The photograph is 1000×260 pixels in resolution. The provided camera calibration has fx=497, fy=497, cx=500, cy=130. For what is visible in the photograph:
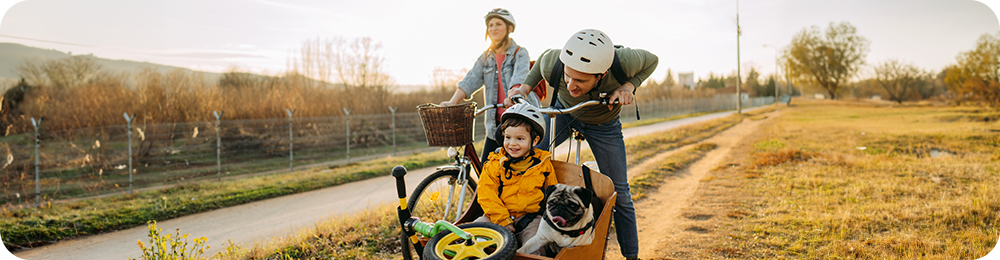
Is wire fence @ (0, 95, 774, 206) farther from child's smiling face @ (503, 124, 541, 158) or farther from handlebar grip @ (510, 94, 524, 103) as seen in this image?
child's smiling face @ (503, 124, 541, 158)

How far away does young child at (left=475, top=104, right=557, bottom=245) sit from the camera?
8.66ft

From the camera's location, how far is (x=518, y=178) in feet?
8.83

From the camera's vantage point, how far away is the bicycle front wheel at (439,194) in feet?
11.4

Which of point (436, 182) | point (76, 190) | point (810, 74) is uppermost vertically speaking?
point (810, 74)

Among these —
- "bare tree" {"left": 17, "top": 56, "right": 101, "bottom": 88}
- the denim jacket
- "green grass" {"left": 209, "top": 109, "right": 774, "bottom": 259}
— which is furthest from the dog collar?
"bare tree" {"left": 17, "top": 56, "right": 101, "bottom": 88}

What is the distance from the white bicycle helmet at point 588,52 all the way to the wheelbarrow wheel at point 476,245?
3.25ft

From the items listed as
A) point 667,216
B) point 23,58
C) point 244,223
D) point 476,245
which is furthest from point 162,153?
point 23,58

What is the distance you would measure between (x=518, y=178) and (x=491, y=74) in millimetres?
1556

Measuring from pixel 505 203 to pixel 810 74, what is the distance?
235ft

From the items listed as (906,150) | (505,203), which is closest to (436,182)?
(505,203)

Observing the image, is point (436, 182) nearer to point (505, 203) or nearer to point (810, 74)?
point (505, 203)

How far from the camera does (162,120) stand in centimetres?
1444

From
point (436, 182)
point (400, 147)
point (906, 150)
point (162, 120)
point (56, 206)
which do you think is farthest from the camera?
point (400, 147)

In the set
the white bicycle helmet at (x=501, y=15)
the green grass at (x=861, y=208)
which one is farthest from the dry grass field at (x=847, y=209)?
the white bicycle helmet at (x=501, y=15)
